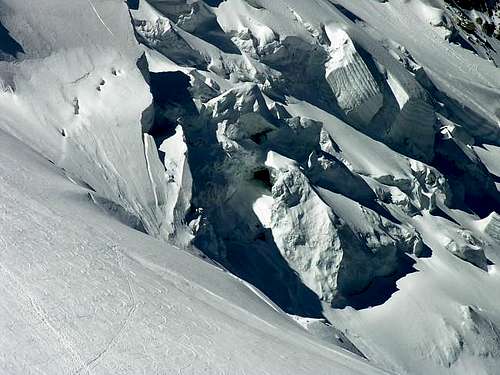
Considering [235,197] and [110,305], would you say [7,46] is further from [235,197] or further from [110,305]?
[110,305]

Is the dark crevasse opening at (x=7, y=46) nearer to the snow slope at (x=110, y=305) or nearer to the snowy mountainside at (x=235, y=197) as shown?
the snowy mountainside at (x=235, y=197)

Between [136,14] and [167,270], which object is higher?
[167,270]

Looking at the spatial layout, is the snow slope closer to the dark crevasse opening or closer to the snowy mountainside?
the snowy mountainside

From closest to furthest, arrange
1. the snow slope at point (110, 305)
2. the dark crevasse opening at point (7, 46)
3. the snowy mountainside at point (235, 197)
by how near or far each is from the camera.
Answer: the snow slope at point (110, 305), the snowy mountainside at point (235, 197), the dark crevasse opening at point (7, 46)

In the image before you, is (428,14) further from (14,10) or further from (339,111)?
(14,10)

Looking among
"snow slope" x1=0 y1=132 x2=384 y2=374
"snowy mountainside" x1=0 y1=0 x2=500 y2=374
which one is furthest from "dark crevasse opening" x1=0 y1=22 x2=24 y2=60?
"snow slope" x1=0 y1=132 x2=384 y2=374

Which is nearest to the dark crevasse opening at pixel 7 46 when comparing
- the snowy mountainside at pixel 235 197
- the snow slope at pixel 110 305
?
the snowy mountainside at pixel 235 197

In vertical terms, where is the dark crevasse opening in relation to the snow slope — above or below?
below

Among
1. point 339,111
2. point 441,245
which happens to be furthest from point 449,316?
point 339,111
